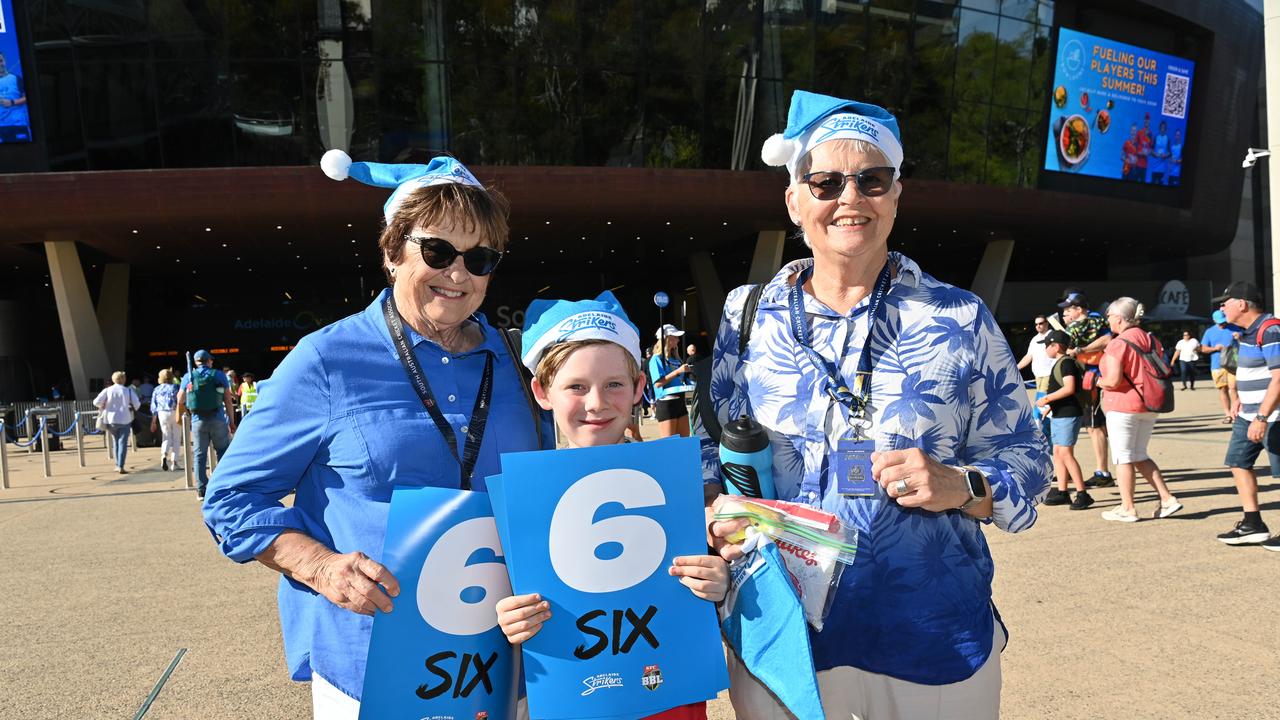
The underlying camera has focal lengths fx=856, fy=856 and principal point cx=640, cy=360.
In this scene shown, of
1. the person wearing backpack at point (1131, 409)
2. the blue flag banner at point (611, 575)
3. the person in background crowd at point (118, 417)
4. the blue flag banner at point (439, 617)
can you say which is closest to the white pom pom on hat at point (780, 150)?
the blue flag banner at point (611, 575)

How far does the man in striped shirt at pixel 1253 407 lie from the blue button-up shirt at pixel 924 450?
677 cm

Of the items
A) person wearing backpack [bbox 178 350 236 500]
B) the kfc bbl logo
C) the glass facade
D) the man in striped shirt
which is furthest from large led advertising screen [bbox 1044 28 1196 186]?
the kfc bbl logo

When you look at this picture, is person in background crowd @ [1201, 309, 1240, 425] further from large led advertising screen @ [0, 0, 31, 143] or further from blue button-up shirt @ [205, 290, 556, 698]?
large led advertising screen @ [0, 0, 31, 143]

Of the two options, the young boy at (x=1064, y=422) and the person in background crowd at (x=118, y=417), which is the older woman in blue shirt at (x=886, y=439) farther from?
the person in background crowd at (x=118, y=417)

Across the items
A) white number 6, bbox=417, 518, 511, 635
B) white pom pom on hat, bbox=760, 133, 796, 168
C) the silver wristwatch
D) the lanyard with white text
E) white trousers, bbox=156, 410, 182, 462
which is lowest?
white trousers, bbox=156, 410, 182, 462

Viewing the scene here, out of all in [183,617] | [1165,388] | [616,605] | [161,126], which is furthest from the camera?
[161,126]

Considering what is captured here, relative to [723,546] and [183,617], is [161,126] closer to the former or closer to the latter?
[183,617]

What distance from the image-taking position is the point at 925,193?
1225 inches

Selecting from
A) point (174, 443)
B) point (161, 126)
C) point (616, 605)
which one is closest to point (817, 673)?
point (616, 605)

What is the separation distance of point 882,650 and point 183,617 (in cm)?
577

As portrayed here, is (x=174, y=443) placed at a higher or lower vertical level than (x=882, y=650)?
lower

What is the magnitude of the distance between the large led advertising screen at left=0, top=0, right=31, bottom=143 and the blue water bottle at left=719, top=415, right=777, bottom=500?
102 ft

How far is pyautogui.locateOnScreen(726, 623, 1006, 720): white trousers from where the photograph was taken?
220cm

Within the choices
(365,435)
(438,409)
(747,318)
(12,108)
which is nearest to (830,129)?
(747,318)
